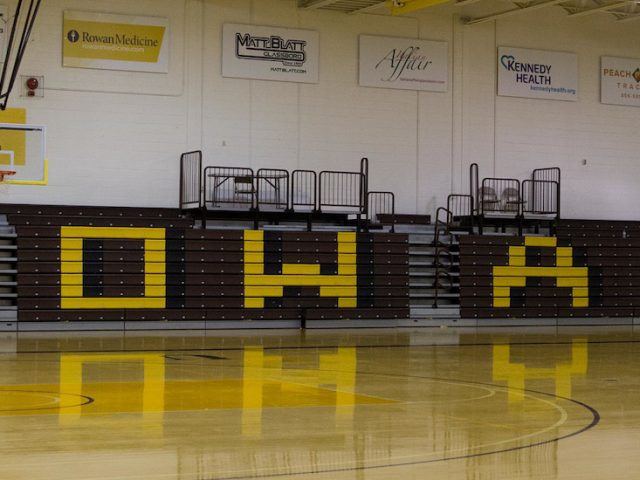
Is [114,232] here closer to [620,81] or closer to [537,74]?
[537,74]

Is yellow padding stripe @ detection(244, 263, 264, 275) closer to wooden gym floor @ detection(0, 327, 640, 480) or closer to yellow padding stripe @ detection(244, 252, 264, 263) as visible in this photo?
yellow padding stripe @ detection(244, 252, 264, 263)

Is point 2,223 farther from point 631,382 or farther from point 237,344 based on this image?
point 631,382

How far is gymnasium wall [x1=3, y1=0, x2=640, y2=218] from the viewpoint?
20.3 metres

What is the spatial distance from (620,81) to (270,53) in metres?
8.44

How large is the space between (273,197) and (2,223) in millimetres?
5175

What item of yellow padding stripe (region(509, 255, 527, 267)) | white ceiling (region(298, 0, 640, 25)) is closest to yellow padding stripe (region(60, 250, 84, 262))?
white ceiling (region(298, 0, 640, 25))

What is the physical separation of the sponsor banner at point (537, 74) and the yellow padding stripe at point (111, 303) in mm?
9018

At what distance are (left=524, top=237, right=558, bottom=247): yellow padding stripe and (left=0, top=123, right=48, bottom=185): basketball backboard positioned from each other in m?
11.2

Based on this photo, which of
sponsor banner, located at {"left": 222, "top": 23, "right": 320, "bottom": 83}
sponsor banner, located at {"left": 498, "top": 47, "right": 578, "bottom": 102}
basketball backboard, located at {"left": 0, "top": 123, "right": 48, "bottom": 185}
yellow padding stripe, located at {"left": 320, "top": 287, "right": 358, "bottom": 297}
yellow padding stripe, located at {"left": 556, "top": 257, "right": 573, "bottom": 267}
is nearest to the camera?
basketball backboard, located at {"left": 0, "top": 123, "right": 48, "bottom": 185}

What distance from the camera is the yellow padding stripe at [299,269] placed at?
20.6 metres

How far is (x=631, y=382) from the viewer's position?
11.1 meters

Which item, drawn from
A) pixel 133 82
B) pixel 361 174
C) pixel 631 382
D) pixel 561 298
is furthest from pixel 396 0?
pixel 631 382

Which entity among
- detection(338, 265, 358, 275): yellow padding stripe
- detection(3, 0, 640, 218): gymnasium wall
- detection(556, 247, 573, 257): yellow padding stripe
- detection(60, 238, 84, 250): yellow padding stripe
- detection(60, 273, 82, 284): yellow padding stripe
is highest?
detection(3, 0, 640, 218): gymnasium wall

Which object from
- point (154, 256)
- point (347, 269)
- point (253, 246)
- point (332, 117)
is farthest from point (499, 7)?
point (154, 256)
